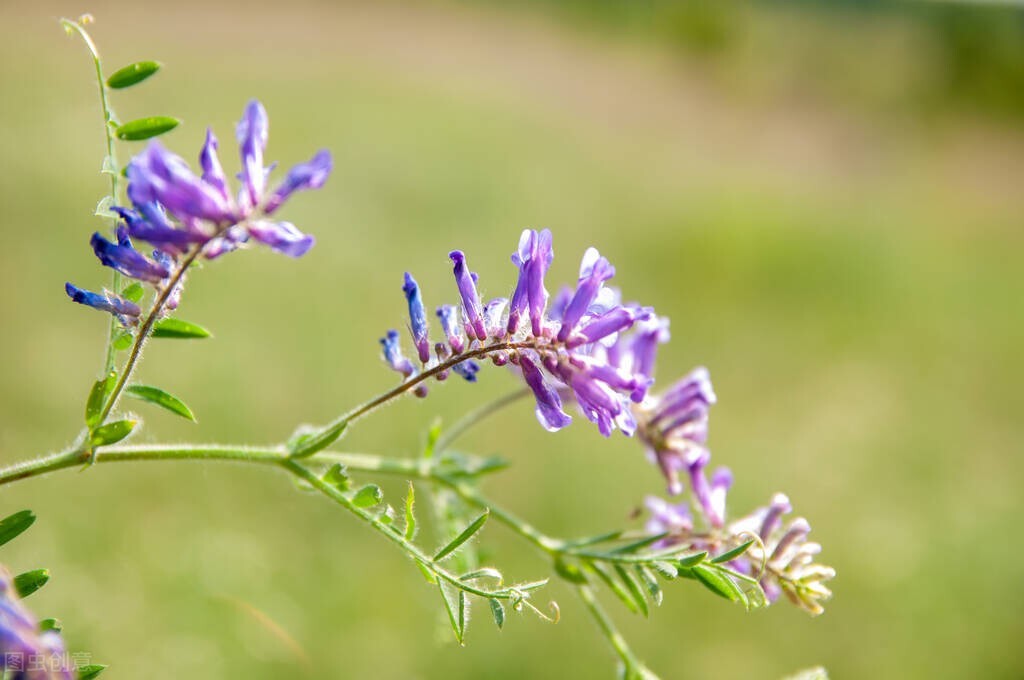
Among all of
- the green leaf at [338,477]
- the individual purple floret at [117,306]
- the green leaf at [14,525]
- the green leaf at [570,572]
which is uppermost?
the individual purple floret at [117,306]

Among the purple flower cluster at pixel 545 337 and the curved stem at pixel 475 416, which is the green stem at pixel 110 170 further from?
the curved stem at pixel 475 416

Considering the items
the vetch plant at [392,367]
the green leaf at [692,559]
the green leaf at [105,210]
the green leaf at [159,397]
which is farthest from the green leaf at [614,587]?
the green leaf at [105,210]

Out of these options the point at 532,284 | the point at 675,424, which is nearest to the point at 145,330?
the point at 532,284

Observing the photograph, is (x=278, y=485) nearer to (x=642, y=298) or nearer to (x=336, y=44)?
(x=642, y=298)

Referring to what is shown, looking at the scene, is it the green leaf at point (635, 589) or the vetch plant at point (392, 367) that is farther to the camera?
the green leaf at point (635, 589)

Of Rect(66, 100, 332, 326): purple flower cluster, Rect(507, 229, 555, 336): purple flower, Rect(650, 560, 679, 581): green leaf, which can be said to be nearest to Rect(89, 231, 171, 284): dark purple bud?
Rect(66, 100, 332, 326): purple flower cluster

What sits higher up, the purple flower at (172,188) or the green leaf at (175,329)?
the purple flower at (172,188)

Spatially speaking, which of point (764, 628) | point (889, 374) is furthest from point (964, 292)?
point (764, 628)
